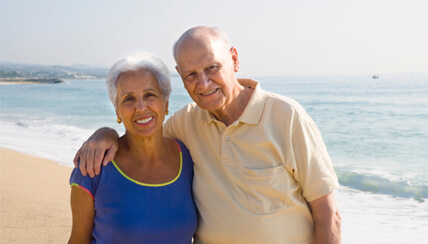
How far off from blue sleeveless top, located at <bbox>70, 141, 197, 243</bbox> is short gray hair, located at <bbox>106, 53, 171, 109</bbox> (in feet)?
1.50

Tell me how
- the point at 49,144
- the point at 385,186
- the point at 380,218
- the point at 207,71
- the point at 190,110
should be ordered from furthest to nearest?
1. the point at 49,144
2. the point at 385,186
3. the point at 380,218
4. the point at 190,110
5. the point at 207,71

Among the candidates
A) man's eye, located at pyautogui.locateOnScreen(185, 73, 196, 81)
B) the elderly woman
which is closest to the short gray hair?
the elderly woman

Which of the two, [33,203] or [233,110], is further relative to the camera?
[33,203]

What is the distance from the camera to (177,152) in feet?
8.75

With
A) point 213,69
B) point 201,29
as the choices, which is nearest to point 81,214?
point 213,69

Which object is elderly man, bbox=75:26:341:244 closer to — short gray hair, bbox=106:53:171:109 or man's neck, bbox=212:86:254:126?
man's neck, bbox=212:86:254:126

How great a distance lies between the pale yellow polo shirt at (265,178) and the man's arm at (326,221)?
0.05 meters

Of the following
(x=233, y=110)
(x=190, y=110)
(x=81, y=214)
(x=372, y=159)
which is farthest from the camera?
(x=372, y=159)

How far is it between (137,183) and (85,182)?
11.1 inches

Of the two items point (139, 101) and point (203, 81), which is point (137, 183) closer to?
point (139, 101)

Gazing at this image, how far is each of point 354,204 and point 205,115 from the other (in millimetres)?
4381

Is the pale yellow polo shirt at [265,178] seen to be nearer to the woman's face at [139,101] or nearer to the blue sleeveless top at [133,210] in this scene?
the blue sleeveless top at [133,210]

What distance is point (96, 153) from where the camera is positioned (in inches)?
92.2

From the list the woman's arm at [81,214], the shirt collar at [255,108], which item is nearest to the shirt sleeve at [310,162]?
the shirt collar at [255,108]
